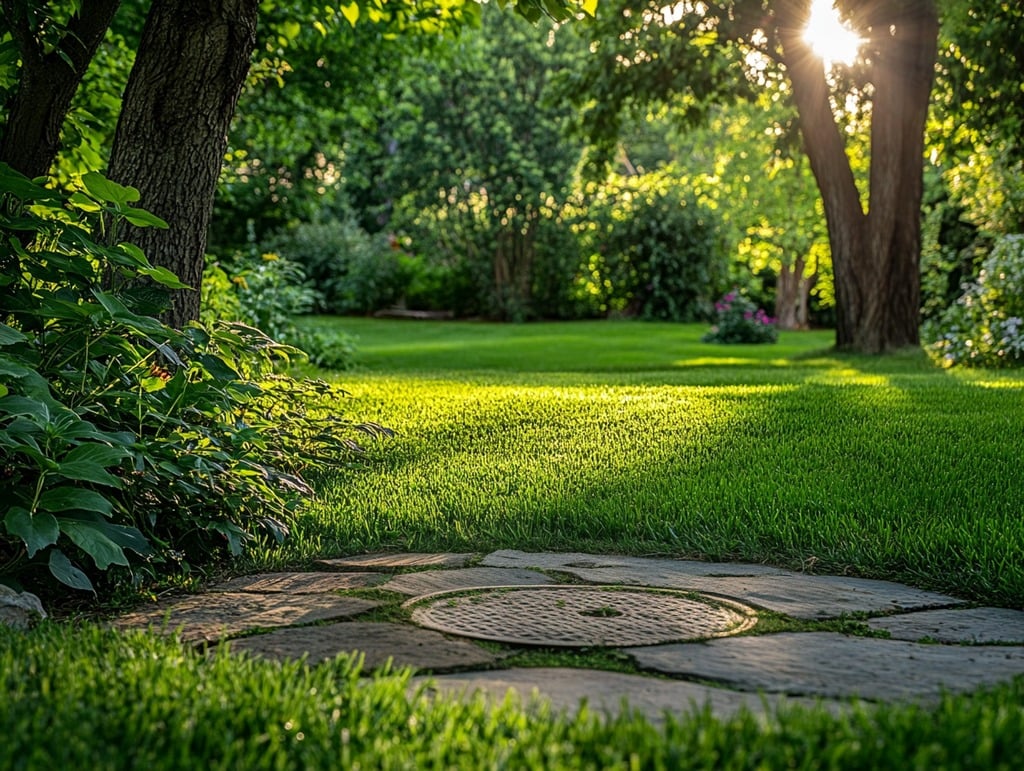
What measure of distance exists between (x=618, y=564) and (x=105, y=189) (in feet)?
6.72

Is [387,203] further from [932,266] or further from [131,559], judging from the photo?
[131,559]

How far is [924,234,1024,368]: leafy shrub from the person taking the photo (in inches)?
463

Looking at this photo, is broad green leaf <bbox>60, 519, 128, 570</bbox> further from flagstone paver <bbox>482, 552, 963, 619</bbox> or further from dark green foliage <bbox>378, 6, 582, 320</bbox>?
dark green foliage <bbox>378, 6, 582, 320</bbox>

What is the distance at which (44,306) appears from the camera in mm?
3498

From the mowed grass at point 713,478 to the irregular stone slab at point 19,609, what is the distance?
94cm

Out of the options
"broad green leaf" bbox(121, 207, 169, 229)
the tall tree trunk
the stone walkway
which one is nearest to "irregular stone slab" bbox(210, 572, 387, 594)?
the stone walkway

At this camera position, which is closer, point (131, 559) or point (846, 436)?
point (131, 559)

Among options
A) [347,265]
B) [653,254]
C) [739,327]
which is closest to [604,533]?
[739,327]

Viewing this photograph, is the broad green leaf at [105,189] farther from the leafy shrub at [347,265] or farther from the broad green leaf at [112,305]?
the leafy shrub at [347,265]

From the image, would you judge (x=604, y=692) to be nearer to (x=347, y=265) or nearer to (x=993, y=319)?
(x=993, y=319)

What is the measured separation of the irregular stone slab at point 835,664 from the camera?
7.98ft

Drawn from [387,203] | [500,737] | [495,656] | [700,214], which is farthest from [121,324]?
[387,203]

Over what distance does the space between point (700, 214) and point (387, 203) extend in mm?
12668

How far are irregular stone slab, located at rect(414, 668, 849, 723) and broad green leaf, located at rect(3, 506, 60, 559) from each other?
112 centimetres
